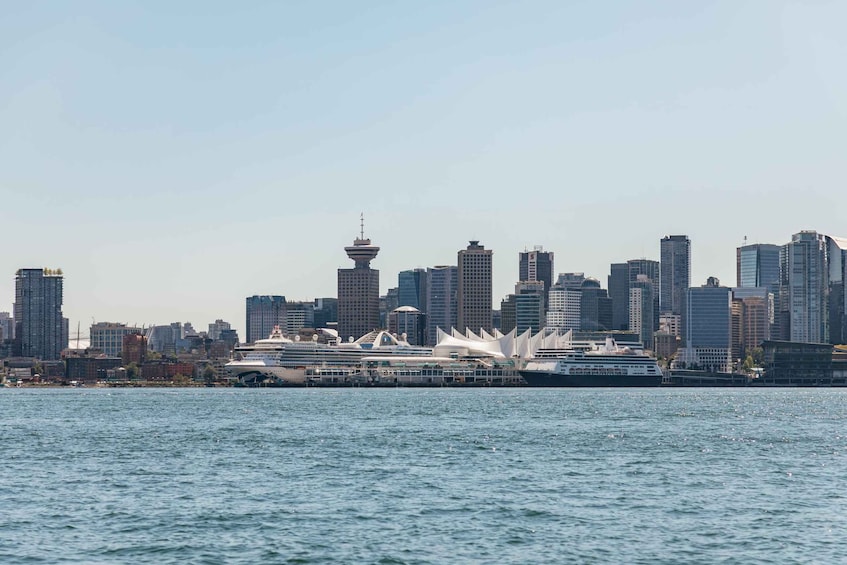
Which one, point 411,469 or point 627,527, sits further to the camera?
point 411,469

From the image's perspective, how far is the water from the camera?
1545 inches

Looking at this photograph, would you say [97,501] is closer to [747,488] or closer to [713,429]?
[747,488]

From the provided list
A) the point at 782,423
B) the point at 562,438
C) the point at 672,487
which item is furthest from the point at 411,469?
the point at 782,423

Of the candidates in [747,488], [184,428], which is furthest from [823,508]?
[184,428]

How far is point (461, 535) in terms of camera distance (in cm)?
4144

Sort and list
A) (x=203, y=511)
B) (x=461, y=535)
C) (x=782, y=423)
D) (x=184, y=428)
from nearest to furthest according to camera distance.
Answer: (x=461, y=535)
(x=203, y=511)
(x=184, y=428)
(x=782, y=423)

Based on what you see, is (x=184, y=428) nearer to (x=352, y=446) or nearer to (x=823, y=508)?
(x=352, y=446)

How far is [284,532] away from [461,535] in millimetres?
5624

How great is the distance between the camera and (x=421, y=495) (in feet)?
166

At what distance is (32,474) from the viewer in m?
58.9

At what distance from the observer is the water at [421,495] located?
3925cm

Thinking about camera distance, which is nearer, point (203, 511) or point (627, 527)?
point (627, 527)

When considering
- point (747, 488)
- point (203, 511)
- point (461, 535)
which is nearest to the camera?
point (461, 535)

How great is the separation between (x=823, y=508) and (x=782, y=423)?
58.6 meters
